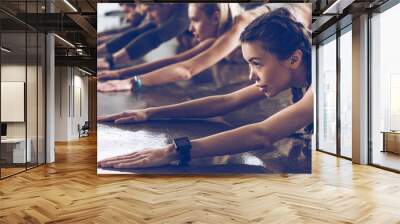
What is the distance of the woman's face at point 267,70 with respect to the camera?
20.2 feet

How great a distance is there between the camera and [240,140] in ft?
20.4

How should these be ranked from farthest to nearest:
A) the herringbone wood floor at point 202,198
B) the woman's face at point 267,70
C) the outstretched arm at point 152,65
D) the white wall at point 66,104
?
1. the white wall at point 66,104
2. the outstretched arm at point 152,65
3. the woman's face at point 267,70
4. the herringbone wood floor at point 202,198

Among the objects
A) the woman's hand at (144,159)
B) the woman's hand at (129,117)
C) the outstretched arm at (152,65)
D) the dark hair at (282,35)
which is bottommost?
the woman's hand at (144,159)

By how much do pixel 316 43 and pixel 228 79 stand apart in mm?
5577

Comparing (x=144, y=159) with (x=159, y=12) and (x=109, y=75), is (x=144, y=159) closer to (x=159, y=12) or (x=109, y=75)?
(x=109, y=75)

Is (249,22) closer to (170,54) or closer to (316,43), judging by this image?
(170,54)

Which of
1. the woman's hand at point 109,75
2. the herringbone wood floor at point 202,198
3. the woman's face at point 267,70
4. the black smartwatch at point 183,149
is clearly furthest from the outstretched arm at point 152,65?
the herringbone wood floor at point 202,198

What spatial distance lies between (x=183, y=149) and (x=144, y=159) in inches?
→ 25.7

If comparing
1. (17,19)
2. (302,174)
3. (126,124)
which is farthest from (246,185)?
(17,19)

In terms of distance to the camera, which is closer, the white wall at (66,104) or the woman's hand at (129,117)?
the woman's hand at (129,117)

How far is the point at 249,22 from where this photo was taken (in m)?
6.22

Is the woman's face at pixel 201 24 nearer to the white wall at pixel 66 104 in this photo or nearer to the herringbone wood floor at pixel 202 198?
the herringbone wood floor at pixel 202 198

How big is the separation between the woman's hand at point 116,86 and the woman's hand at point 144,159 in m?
1.06

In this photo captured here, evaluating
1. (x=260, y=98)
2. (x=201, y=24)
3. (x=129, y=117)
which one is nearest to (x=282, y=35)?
(x=260, y=98)
